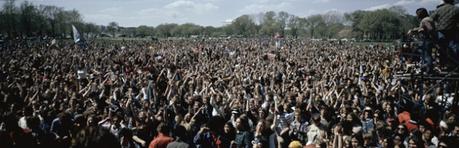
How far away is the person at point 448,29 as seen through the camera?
5848 mm

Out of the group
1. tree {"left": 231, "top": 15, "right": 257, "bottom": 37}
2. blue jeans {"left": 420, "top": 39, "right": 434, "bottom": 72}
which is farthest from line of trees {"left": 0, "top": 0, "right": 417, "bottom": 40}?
blue jeans {"left": 420, "top": 39, "right": 434, "bottom": 72}

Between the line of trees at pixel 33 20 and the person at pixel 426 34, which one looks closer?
the person at pixel 426 34

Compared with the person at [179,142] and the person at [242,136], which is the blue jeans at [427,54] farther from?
the person at [179,142]

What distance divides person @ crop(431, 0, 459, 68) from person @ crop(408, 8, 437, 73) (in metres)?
0.17

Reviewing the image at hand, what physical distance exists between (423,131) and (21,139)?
6276 millimetres

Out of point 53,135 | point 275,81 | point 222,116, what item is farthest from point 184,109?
point 275,81

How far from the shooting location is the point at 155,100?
10562mm

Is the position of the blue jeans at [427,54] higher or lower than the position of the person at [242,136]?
higher

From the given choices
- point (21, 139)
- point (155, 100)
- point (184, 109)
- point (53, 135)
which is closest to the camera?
point (21, 139)

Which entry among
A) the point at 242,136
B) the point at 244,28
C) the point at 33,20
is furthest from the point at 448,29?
the point at 244,28

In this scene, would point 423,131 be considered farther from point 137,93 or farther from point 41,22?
Answer: point 41,22

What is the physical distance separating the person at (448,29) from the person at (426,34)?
0.57ft

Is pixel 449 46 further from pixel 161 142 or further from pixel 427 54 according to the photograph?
pixel 161 142

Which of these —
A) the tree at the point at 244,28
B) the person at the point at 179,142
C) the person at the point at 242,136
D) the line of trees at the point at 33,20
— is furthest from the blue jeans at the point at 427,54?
the tree at the point at 244,28
